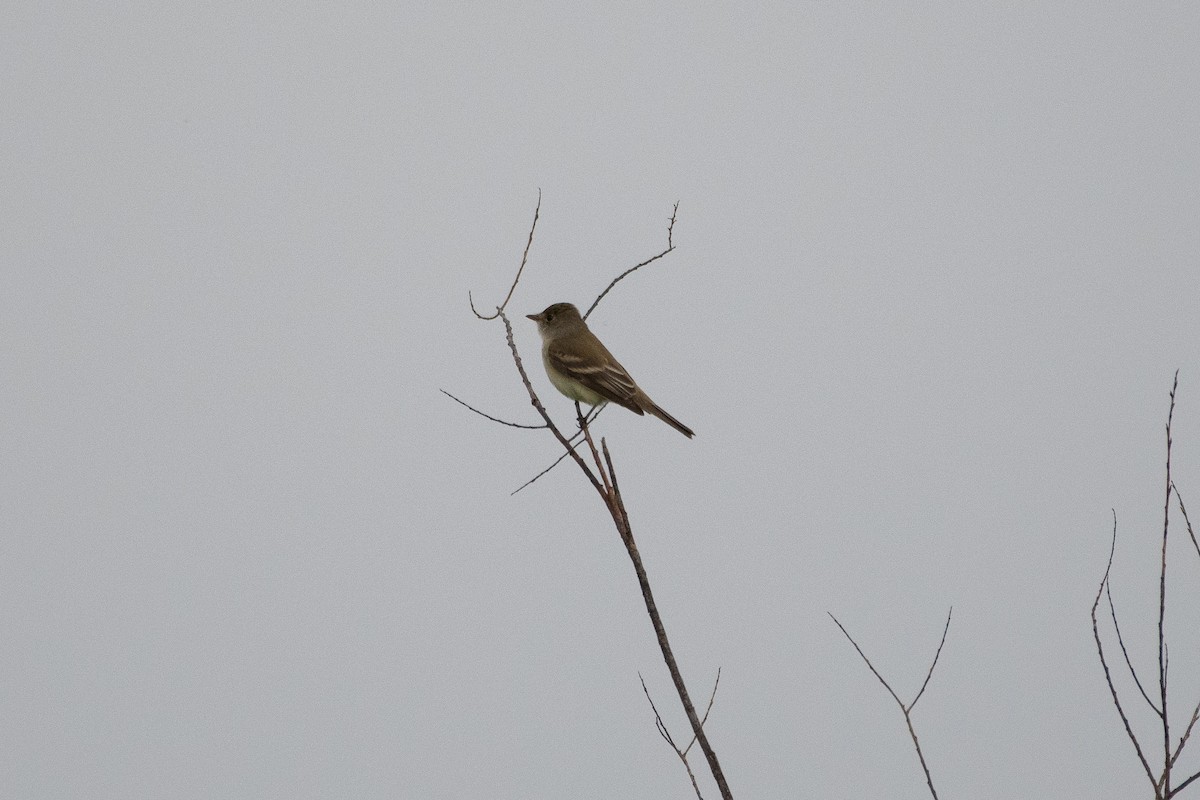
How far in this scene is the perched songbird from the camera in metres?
8.59

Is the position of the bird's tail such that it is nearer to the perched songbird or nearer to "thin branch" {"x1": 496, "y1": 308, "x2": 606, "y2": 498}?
the perched songbird

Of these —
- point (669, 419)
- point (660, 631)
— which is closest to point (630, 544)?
point (660, 631)

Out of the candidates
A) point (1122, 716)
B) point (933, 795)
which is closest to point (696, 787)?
point (933, 795)

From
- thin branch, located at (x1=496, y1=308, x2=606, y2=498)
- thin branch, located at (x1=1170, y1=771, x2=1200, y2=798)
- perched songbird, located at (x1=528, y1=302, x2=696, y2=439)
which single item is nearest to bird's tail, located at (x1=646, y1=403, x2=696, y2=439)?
perched songbird, located at (x1=528, y1=302, x2=696, y2=439)

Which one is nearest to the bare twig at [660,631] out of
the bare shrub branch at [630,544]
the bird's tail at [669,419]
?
the bare shrub branch at [630,544]

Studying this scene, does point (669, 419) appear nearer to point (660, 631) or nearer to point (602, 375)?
point (602, 375)

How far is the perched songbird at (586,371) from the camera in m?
8.59

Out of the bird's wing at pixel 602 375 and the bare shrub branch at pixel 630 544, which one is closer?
the bare shrub branch at pixel 630 544

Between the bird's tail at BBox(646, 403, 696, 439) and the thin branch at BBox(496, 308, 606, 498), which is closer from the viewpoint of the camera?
the thin branch at BBox(496, 308, 606, 498)

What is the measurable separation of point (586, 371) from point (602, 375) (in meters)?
0.14

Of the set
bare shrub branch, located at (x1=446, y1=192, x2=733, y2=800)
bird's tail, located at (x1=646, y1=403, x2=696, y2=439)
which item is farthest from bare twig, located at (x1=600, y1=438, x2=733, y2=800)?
bird's tail, located at (x1=646, y1=403, x2=696, y2=439)

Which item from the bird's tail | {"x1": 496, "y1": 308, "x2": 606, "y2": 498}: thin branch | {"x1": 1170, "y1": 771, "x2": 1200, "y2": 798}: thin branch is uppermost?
the bird's tail

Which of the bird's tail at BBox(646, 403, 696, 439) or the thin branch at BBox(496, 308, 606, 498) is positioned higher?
the bird's tail at BBox(646, 403, 696, 439)

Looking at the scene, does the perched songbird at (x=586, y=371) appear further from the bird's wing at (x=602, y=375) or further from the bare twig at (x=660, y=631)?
the bare twig at (x=660, y=631)
